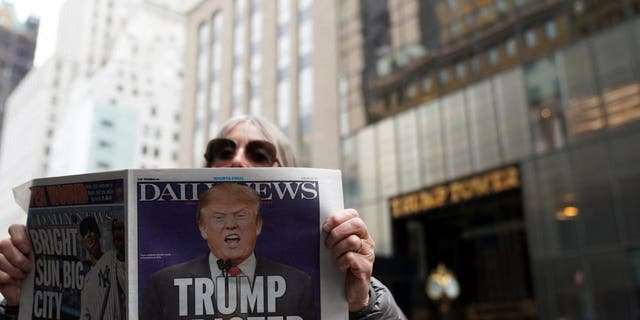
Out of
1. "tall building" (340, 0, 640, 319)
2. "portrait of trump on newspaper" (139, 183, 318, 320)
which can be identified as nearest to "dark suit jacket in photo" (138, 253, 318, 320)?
"portrait of trump on newspaper" (139, 183, 318, 320)

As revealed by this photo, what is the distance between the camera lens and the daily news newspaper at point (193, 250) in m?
1.38

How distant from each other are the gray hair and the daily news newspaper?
665 mm

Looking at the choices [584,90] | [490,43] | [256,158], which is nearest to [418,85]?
[490,43]

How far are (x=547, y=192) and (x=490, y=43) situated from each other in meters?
4.64

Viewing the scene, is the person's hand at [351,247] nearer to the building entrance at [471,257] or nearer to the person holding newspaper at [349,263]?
the person holding newspaper at [349,263]

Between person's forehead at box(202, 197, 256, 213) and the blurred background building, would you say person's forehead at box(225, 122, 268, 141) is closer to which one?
person's forehead at box(202, 197, 256, 213)

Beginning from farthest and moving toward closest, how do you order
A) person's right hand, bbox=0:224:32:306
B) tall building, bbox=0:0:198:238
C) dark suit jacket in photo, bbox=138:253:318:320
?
tall building, bbox=0:0:198:238 → person's right hand, bbox=0:224:32:306 → dark suit jacket in photo, bbox=138:253:318:320

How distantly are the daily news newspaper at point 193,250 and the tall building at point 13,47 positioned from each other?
3905 millimetres

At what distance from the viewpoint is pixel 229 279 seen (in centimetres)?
141

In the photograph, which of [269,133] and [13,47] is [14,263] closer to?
[269,133]

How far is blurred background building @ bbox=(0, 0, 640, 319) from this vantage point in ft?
21.6

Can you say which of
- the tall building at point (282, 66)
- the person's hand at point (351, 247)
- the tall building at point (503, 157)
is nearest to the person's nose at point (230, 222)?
the person's hand at point (351, 247)

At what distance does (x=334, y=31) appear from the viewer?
795 inches

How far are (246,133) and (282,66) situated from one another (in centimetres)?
1956
